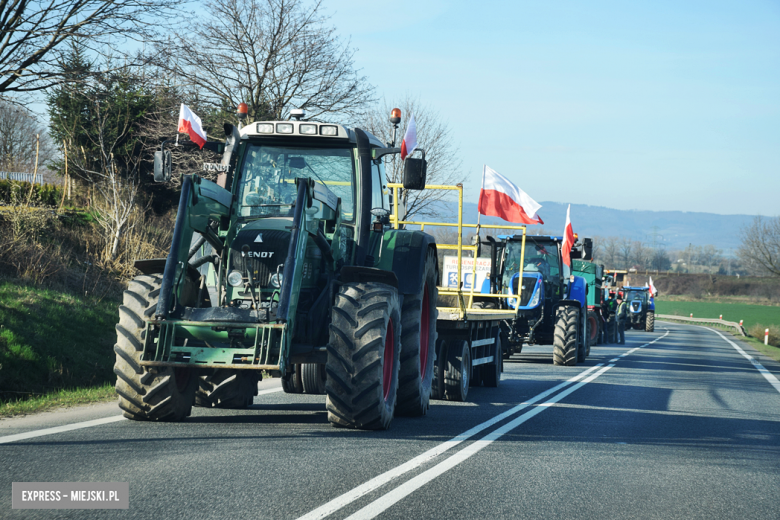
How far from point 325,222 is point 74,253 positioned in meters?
11.8

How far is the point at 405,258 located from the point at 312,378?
2.66 m

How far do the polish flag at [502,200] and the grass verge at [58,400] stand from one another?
8.82 metres

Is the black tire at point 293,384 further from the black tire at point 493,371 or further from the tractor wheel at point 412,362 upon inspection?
the black tire at point 493,371

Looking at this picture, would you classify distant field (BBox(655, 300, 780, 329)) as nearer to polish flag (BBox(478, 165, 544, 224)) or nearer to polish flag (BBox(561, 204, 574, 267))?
polish flag (BBox(561, 204, 574, 267))

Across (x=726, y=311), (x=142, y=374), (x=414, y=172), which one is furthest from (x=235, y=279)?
(x=726, y=311)

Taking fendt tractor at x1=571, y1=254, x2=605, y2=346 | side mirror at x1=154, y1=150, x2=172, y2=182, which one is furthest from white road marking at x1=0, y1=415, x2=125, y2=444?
fendt tractor at x1=571, y1=254, x2=605, y2=346

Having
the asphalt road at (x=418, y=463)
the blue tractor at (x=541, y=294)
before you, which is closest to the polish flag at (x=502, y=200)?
the blue tractor at (x=541, y=294)

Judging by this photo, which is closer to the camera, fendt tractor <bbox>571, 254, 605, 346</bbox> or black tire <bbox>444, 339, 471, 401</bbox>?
black tire <bbox>444, 339, 471, 401</bbox>

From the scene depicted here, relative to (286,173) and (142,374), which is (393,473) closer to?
(142,374)

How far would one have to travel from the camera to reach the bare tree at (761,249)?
7088 centimetres

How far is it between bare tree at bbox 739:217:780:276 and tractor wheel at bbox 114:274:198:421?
70826mm

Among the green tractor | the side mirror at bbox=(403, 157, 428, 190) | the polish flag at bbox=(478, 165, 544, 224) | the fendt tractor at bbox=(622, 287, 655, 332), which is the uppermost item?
the polish flag at bbox=(478, 165, 544, 224)

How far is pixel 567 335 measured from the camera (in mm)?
19531

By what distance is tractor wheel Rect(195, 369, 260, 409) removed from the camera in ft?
28.9
